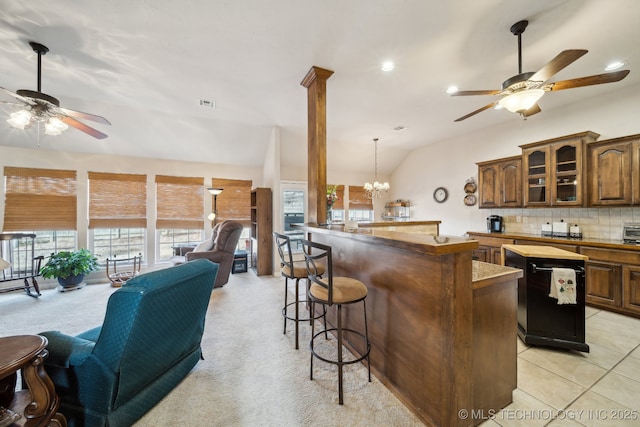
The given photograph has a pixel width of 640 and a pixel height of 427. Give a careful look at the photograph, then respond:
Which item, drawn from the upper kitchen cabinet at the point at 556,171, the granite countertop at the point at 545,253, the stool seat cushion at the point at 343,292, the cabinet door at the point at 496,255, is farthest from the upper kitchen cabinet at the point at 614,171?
the stool seat cushion at the point at 343,292

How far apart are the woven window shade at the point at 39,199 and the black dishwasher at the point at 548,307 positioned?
7123 millimetres

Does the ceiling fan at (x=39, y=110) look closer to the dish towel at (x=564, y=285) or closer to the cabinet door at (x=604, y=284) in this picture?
the dish towel at (x=564, y=285)

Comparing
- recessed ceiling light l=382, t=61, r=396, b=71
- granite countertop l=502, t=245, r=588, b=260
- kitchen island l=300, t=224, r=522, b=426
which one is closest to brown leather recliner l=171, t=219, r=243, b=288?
kitchen island l=300, t=224, r=522, b=426

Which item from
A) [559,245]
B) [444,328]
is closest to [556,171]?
[559,245]

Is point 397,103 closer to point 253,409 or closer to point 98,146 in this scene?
point 253,409

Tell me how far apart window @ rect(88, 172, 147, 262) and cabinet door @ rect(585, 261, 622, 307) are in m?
7.68

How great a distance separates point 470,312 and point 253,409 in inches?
A: 62.2

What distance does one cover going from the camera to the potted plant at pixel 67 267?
390cm

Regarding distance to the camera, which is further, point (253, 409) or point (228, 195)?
point (228, 195)

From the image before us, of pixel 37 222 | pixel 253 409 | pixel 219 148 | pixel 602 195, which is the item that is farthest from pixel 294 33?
pixel 37 222

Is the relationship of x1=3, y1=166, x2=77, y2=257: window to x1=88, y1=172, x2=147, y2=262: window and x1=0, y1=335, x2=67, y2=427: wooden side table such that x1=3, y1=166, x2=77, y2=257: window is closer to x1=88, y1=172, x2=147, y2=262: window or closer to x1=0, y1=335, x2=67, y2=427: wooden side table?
x1=88, y1=172, x2=147, y2=262: window

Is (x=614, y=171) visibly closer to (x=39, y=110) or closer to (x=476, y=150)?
(x=476, y=150)

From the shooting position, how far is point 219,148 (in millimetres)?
5176

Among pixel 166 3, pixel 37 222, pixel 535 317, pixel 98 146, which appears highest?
pixel 166 3
